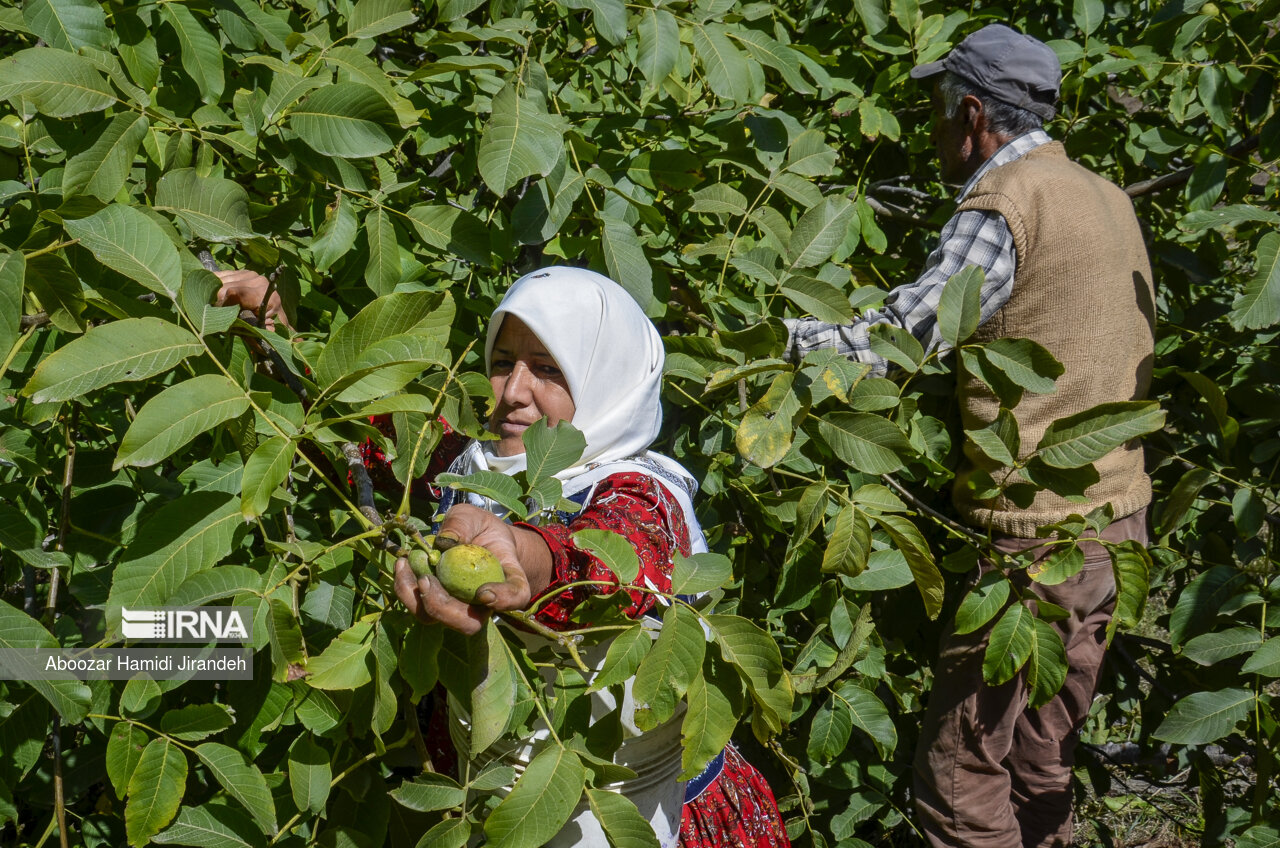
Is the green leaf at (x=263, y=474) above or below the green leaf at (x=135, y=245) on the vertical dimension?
below

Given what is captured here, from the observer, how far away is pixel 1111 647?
9.47 ft

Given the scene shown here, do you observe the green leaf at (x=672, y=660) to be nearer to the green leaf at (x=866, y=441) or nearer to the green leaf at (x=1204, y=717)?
the green leaf at (x=866, y=441)

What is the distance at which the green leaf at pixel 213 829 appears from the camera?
127 cm

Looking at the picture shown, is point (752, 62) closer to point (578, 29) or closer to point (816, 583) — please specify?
point (578, 29)

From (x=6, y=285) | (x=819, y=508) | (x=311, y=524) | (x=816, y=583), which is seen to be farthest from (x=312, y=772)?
(x=816, y=583)

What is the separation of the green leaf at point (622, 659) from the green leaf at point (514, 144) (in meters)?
0.63

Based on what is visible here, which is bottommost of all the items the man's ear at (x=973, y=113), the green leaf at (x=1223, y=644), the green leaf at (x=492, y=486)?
the green leaf at (x=1223, y=644)

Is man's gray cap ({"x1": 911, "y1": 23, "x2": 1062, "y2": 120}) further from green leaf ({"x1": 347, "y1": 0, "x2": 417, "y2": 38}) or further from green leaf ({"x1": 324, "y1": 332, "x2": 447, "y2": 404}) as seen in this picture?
green leaf ({"x1": 324, "y1": 332, "x2": 447, "y2": 404})

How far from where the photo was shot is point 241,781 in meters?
1.27

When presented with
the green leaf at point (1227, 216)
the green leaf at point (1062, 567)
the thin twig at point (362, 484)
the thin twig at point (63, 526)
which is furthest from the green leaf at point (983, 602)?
the thin twig at point (63, 526)

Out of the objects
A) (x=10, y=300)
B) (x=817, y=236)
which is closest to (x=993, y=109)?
(x=817, y=236)

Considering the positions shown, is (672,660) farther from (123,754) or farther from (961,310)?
(961,310)

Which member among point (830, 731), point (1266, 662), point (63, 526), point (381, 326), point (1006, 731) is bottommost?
point (1006, 731)

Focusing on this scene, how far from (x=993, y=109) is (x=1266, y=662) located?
4.47 ft
